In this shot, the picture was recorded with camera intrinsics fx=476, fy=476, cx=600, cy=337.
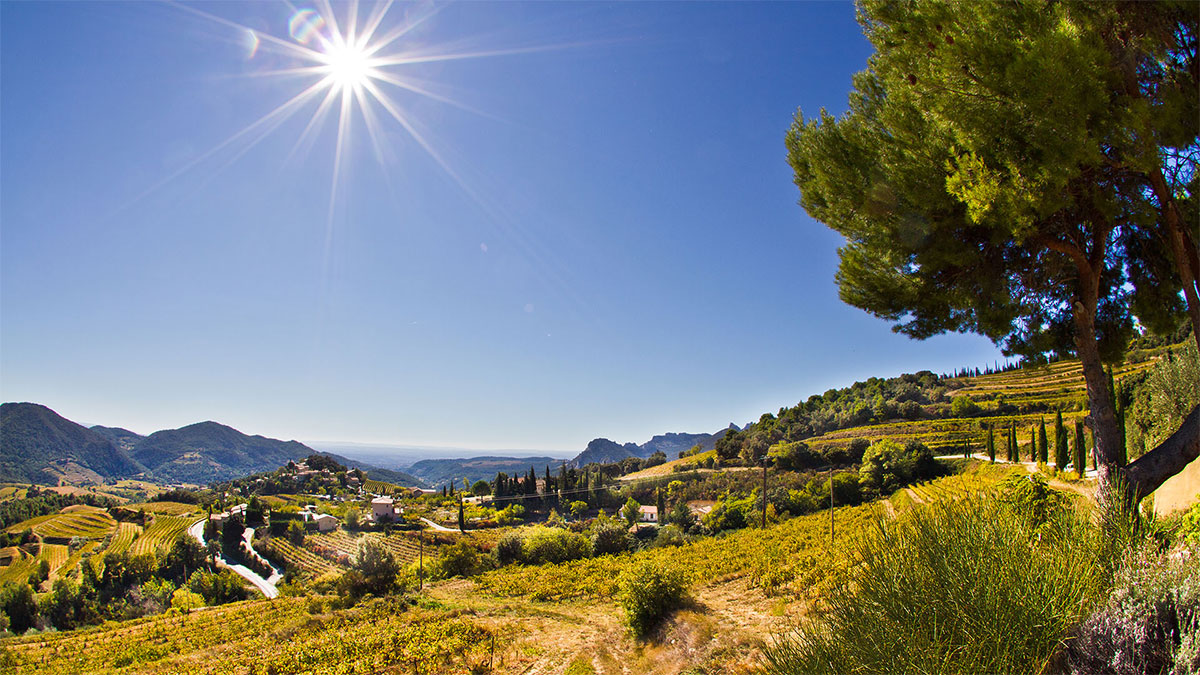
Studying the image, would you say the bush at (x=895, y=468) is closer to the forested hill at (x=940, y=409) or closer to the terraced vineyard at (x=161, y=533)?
the forested hill at (x=940, y=409)

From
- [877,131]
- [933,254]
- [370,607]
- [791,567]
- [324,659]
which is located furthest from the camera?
[370,607]

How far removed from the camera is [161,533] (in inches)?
3231

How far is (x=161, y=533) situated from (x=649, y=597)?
106 meters

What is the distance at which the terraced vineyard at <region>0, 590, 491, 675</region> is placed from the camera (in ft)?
44.0

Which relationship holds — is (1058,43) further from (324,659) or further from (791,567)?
(324,659)

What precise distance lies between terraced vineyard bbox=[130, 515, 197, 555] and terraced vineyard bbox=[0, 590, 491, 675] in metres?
49.2

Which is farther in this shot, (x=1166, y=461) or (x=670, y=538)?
(x=670, y=538)

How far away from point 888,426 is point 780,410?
37.9 metres

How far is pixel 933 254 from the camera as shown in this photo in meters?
6.26

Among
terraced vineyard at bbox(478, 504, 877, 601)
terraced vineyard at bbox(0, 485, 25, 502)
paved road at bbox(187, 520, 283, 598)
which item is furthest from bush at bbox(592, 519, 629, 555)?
terraced vineyard at bbox(0, 485, 25, 502)

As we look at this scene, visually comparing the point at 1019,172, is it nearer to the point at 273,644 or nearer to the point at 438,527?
the point at 273,644

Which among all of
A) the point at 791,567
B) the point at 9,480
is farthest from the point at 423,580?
the point at 9,480

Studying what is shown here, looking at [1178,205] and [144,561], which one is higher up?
[1178,205]

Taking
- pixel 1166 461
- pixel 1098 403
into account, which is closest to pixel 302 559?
pixel 1098 403
